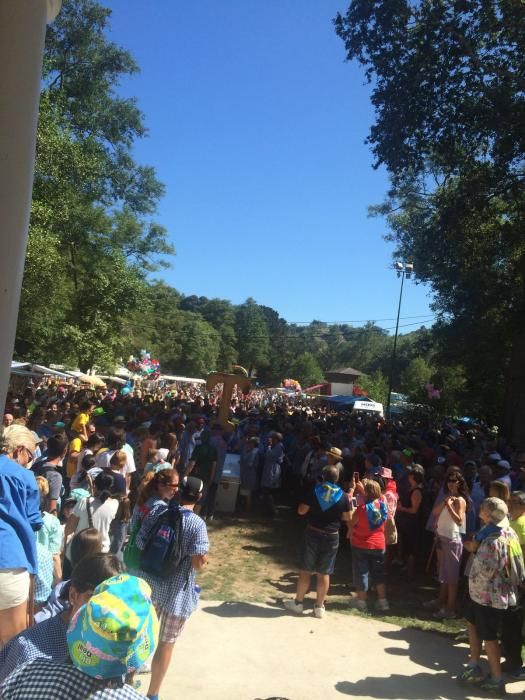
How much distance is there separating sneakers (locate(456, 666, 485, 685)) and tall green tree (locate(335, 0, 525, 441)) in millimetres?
13286

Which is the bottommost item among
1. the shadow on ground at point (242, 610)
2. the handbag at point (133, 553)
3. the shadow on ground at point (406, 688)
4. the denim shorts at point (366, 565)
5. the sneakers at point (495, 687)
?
the shadow on ground at point (242, 610)

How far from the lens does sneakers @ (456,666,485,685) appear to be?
4566 mm

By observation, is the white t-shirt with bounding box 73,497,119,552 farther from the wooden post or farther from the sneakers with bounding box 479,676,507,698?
the wooden post

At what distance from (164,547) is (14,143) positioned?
2830mm

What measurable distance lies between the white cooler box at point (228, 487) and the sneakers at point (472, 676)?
573 cm

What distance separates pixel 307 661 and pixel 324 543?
1.29m

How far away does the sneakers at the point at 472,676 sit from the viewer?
457 centimetres

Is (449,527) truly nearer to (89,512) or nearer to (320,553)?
(320,553)

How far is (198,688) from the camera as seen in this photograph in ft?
13.5

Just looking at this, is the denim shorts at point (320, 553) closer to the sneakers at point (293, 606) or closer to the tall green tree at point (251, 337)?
the sneakers at point (293, 606)

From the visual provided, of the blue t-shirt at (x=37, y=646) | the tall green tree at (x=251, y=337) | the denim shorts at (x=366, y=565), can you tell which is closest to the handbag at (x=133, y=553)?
the blue t-shirt at (x=37, y=646)

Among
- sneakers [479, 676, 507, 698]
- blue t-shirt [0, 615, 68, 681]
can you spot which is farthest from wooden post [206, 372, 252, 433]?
blue t-shirt [0, 615, 68, 681]

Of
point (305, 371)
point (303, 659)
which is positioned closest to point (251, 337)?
point (305, 371)

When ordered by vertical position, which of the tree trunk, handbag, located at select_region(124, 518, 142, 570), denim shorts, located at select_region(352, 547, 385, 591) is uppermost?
the tree trunk
